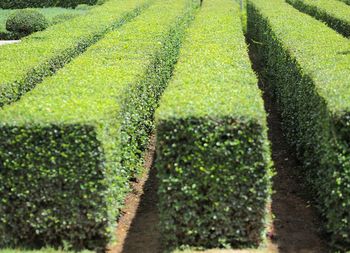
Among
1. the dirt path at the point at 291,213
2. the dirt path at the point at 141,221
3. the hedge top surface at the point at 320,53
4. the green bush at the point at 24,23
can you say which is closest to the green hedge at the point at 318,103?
the hedge top surface at the point at 320,53

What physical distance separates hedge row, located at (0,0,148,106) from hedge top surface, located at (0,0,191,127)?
73 cm

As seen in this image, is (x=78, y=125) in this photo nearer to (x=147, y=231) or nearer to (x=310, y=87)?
(x=147, y=231)

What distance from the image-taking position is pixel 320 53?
10398 mm

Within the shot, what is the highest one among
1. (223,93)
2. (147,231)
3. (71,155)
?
(223,93)

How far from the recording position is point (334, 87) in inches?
A: 306

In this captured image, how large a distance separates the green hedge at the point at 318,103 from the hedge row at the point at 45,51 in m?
4.53

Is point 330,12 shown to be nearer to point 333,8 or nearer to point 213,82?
point 333,8

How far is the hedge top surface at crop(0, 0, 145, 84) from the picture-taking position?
404 inches

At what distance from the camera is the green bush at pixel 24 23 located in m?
24.9

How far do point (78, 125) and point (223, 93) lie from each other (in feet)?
6.70

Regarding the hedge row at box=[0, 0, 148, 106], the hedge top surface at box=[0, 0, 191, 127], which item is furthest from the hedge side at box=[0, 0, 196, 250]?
the hedge row at box=[0, 0, 148, 106]

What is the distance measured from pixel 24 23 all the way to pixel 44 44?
12.8 m

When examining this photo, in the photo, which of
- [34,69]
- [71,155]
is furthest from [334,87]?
[34,69]

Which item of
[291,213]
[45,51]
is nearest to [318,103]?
[291,213]
